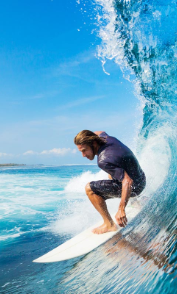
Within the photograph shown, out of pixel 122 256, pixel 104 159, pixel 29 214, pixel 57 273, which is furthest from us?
pixel 29 214

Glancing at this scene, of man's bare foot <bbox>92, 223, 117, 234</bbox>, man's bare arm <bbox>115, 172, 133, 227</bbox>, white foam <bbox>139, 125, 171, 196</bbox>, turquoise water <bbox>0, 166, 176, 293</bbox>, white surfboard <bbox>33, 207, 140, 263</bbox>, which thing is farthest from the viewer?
white foam <bbox>139, 125, 171, 196</bbox>

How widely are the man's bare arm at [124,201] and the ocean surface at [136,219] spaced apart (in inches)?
10.7

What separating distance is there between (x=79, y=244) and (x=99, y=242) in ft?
1.01

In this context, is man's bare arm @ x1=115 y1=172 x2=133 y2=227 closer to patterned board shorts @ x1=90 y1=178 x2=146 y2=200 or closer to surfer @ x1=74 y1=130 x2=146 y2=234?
surfer @ x1=74 y1=130 x2=146 y2=234

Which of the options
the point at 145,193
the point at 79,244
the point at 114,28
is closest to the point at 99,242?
the point at 79,244

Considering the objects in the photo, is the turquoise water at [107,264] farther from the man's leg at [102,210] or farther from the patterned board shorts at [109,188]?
the patterned board shorts at [109,188]

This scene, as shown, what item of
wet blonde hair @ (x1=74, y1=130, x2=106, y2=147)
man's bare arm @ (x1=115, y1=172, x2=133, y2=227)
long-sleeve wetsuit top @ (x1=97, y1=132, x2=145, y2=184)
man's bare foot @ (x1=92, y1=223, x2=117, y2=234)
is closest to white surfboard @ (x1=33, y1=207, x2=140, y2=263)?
man's bare foot @ (x1=92, y1=223, x2=117, y2=234)

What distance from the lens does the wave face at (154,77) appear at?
3328 mm

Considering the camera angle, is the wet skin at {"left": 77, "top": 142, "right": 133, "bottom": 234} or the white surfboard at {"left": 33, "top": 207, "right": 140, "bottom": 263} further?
the white surfboard at {"left": 33, "top": 207, "right": 140, "bottom": 263}

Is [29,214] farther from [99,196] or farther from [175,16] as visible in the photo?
[175,16]

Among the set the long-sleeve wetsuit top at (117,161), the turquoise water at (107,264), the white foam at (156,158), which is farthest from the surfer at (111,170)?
the white foam at (156,158)

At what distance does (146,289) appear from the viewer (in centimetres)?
159

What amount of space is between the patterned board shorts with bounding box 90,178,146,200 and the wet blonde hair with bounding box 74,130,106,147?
0.52 m

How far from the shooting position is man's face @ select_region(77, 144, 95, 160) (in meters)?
2.99
